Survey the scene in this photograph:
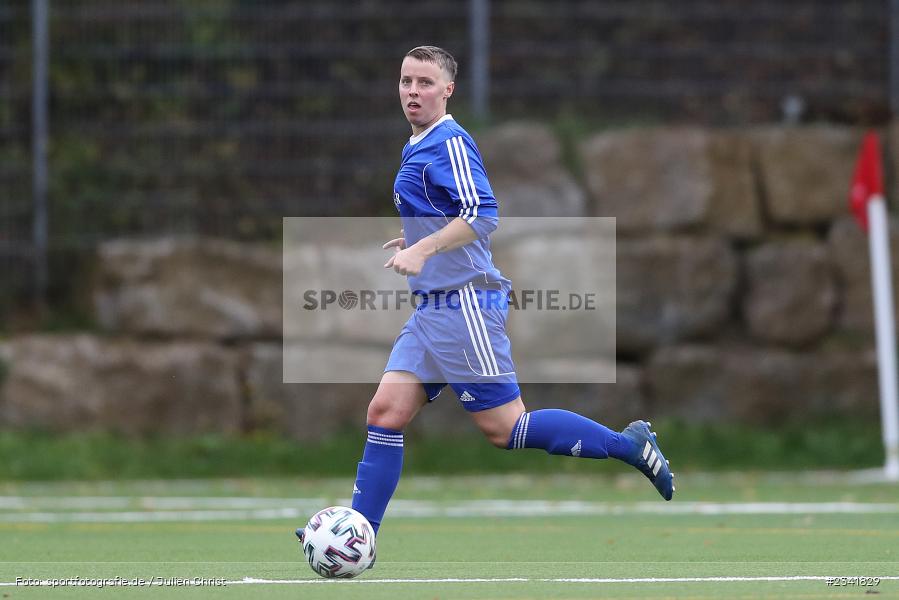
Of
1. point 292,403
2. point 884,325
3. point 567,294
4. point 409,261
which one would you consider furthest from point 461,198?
point 292,403

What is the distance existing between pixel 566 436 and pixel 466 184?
1.15 metres

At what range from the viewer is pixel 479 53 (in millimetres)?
15906

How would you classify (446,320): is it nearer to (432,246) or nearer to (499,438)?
(432,246)

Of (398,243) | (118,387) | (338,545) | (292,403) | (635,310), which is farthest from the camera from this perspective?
(635,310)

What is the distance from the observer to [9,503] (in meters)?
11.9

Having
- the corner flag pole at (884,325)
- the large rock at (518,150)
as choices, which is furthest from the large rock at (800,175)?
the corner flag pole at (884,325)

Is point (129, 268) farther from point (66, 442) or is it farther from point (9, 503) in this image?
point (9, 503)

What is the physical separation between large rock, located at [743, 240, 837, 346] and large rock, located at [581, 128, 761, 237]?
16.6 inches

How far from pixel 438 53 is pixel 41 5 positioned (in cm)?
1050

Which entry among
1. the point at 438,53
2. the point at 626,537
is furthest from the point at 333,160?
the point at 438,53

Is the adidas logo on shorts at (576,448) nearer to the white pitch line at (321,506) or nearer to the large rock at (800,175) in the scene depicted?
the white pitch line at (321,506)

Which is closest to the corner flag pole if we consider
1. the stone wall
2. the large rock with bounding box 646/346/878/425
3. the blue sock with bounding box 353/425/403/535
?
the large rock with bounding box 646/346/878/425

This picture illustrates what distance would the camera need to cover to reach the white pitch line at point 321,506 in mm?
10484

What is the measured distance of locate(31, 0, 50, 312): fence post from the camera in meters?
15.7
